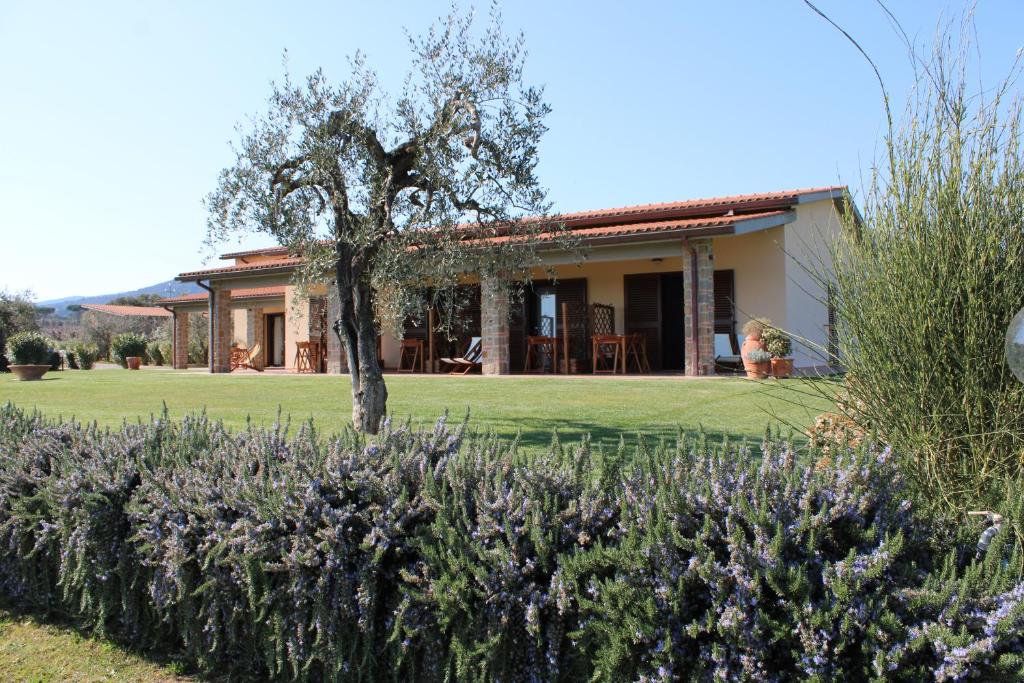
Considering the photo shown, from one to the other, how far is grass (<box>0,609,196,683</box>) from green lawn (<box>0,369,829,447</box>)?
Answer: 368 cm

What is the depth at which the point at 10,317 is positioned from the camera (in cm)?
2995

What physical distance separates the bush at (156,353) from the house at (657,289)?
8914 millimetres

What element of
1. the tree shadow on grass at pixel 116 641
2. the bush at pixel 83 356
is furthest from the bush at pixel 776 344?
the bush at pixel 83 356

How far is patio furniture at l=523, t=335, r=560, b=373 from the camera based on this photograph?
15.7 meters

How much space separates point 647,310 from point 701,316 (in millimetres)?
3413

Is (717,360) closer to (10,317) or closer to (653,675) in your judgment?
(653,675)

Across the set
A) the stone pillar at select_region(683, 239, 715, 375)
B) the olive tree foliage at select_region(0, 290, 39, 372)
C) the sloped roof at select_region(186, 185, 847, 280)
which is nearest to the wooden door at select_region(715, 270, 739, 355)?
the sloped roof at select_region(186, 185, 847, 280)

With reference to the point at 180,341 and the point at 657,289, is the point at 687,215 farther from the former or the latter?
the point at 180,341

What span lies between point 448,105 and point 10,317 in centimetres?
3053

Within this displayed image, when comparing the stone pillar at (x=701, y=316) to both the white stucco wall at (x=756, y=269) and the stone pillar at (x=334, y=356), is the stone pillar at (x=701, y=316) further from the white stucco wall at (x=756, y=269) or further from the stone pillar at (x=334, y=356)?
the stone pillar at (x=334, y=356)

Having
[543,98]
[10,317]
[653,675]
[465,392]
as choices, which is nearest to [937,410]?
[653,675]

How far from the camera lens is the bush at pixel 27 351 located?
60.7 ft

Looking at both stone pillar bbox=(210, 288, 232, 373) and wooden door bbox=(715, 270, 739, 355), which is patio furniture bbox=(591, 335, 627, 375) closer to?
wooden door bbox=(715, 270, 739, 355)

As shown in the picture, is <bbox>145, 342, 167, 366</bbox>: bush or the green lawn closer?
the green lawn
